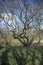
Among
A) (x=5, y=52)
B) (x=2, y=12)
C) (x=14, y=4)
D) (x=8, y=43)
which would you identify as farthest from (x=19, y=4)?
(x=5, y=52)

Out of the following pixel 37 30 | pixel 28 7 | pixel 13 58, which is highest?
pixel 28 7

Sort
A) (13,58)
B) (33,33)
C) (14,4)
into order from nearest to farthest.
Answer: (13,58) < (14,4) < (33,33)

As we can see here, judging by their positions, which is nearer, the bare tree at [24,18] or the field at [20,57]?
the field at [20,57]

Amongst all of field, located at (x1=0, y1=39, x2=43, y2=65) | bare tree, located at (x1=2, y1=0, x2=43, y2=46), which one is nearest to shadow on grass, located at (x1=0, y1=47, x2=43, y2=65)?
field, located at (x1=0, y1=39, x2=43, y2=65)

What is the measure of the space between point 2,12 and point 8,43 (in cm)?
317

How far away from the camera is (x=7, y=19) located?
15.1 m

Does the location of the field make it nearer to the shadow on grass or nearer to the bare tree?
the shadow on grass

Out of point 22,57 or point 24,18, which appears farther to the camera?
point 24,18

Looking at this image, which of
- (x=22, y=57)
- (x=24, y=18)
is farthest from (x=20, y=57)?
(x=24, y=18)

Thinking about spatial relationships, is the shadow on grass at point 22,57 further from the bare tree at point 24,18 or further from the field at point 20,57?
the bare tree at point 24,18

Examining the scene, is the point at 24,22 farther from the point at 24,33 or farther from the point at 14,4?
the point at 14,4

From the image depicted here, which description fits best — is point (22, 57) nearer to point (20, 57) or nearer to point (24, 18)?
point (20, 57)

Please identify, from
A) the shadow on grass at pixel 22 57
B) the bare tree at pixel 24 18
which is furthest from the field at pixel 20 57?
the bare tree at pixel 24 18

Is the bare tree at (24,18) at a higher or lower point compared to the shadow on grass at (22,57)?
higher
